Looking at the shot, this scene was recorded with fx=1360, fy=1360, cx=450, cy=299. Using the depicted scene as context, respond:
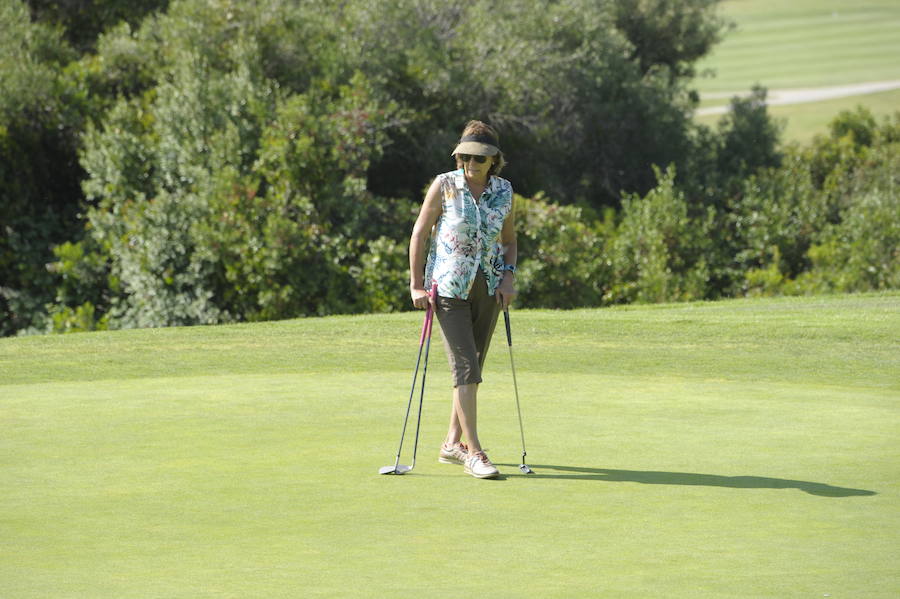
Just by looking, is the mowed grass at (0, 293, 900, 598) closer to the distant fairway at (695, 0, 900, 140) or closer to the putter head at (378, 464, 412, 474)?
the putter head at (378, 464, 412, 474)

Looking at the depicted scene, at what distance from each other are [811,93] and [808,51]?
14853mm

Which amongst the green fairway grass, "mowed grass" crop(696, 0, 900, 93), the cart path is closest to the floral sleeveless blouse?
the green fairway grass

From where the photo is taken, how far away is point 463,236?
24.8ft

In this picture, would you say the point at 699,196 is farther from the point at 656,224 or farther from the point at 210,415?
the point at 210,415

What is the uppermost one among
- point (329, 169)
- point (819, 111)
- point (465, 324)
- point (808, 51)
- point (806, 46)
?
point (806, 46)

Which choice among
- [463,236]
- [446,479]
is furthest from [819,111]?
[446,479]

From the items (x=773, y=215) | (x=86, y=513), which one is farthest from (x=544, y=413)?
(x=773, y=215)

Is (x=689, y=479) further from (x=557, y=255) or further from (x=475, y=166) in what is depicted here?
(x=557, y=255)

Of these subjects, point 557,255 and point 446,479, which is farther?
point 557,255

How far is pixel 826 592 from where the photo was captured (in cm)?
463

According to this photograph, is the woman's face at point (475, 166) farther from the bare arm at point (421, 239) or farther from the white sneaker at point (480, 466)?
the white sneaker at point (480, 466)

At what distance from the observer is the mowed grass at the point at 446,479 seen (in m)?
4.97

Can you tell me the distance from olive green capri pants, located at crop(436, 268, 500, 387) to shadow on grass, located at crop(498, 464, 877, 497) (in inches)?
26.5

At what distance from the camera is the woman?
7520mm
